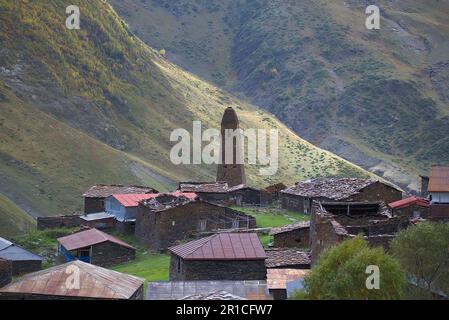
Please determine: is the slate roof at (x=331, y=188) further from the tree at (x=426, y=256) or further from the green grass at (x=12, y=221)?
the green grass at (x=12, y=221)

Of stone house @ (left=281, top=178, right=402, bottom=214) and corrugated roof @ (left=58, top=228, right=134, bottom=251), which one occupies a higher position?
stone house @ (left=281, top=178, right=402, bottom=214)

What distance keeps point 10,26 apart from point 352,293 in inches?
3938

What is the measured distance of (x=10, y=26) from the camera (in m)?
118

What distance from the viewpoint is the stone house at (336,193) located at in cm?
4938

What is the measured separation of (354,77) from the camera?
6654 inches

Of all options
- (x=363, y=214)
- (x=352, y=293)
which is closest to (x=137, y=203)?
(x=363, y=214)

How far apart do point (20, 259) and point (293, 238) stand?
13.0 m

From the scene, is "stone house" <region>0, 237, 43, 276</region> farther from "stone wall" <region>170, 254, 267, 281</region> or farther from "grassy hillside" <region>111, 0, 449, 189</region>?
"grassy hillside" <region>111, 0, 449, 189</region>

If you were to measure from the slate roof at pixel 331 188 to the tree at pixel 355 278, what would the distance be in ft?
70.4

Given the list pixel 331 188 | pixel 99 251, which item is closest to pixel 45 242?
pixel 99 251

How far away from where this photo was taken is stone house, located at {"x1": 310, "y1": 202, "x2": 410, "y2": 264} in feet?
109

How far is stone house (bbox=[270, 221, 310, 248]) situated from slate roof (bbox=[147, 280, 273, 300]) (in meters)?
9.49
